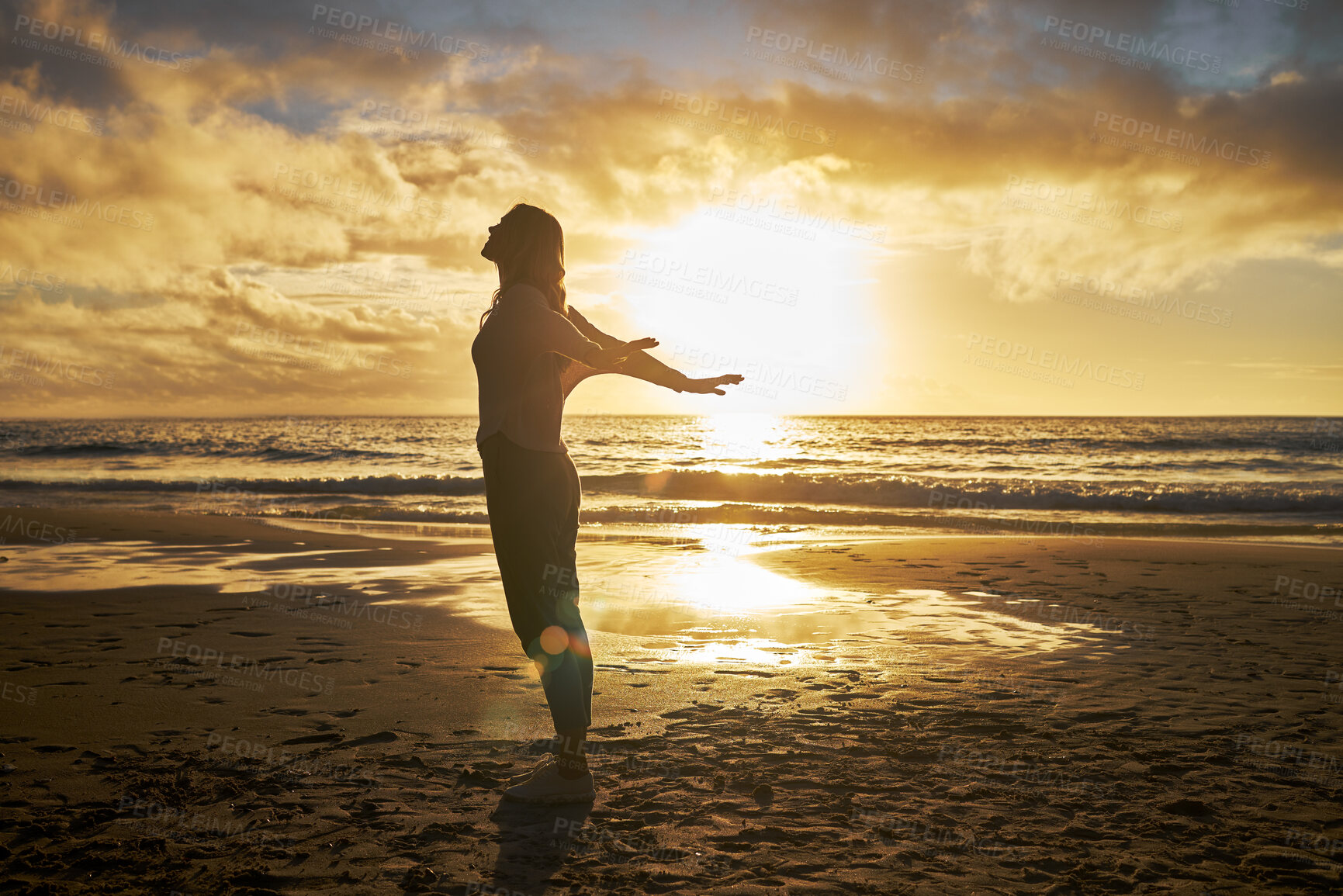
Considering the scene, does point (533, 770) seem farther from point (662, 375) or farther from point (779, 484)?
point (779, 484)

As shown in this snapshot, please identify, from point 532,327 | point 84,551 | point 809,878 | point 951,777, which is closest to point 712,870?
point 809,878

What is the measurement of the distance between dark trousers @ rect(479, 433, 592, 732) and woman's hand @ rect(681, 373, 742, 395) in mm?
569

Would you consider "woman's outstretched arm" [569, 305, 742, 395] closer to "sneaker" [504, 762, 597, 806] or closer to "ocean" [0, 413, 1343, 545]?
"sneaker" [504, 762, 597, 806]

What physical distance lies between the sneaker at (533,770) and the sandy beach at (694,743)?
0.23 feet

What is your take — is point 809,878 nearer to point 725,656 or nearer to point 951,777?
point 951,777

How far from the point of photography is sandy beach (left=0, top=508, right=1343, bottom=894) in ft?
A: 8.02

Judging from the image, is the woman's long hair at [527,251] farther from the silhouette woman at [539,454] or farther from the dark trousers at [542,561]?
the dark trousers at [542,561]

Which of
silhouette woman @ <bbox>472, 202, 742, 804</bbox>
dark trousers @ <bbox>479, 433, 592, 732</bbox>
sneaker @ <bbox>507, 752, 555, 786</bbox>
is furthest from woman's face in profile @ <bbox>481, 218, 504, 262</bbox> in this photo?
sneaker @ <bbox>507, 752, 555, 786</bbox>

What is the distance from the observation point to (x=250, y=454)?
3841cm

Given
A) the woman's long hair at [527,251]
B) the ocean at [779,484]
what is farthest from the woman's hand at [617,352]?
the ocean at [779,484]

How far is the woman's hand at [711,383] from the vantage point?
309 cm

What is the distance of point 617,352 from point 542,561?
861mm

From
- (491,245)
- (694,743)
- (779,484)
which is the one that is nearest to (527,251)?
(491,245)

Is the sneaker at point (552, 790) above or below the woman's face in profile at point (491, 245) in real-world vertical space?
below
